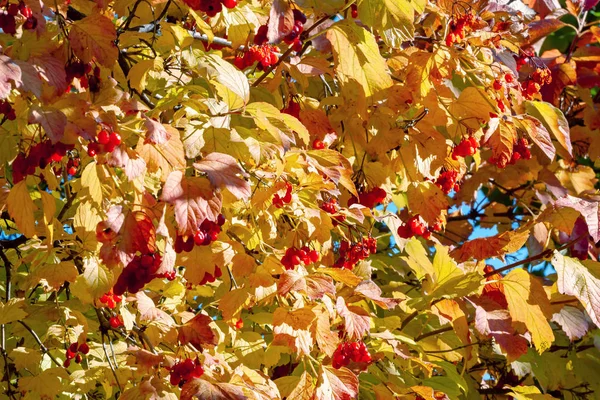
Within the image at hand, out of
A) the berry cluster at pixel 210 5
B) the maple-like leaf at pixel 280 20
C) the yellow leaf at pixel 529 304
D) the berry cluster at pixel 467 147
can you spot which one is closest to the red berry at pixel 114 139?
the berry cluster at pixel 210 5

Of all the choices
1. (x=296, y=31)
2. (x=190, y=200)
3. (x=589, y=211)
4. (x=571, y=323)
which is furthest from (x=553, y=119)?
(x=190, y=200)

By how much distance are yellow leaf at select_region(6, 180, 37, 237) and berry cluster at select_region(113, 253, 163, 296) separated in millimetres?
388

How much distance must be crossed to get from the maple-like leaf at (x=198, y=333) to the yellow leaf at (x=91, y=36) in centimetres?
78

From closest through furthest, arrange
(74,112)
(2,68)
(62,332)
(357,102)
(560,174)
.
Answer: (2,68)
(74,112)
(357,102)
(62,332)
(560,174)

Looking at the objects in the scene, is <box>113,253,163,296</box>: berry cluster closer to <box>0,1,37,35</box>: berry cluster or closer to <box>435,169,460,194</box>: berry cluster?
<box>0,1,37,35</box>: berry cluster

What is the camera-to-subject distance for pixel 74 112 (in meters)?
2.07

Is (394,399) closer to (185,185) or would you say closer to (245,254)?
(245,254)

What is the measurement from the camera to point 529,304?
8.93 feet

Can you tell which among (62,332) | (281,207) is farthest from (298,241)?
(62,332)

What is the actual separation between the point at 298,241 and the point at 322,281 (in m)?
0.22

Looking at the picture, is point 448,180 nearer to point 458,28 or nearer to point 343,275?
point 458,28

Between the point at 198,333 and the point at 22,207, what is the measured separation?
2.01 feet

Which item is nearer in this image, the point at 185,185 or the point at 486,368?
the point at 185,185

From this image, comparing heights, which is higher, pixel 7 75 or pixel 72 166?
pixel 7 75
